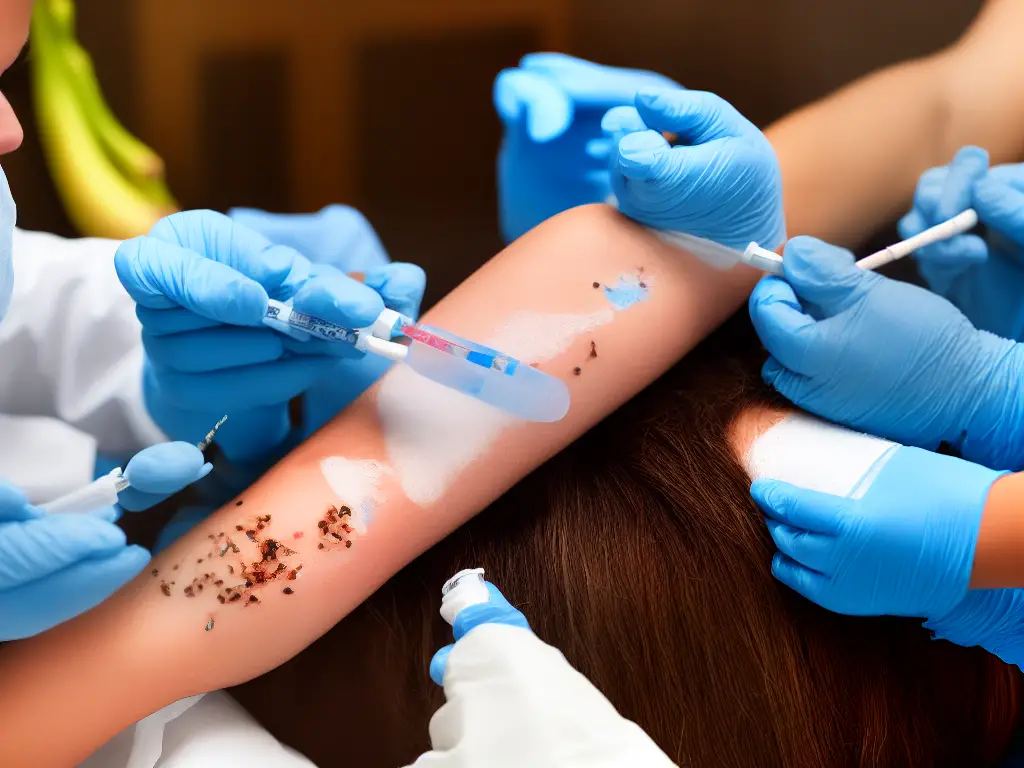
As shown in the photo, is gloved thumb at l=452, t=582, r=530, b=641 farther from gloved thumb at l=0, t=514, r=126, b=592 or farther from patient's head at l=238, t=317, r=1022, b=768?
gloved thumb at l=0, t=514, r=126, b=592

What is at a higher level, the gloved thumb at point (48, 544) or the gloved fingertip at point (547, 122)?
the gloved fingertip at point (547, 122)

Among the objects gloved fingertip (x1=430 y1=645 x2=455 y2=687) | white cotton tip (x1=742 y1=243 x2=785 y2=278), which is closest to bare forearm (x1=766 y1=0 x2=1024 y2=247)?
white cotton tip (x1=742 y1=243 x2=785 y2=278)

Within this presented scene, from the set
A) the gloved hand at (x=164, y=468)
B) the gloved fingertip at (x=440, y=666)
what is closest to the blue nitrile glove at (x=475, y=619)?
the gloved fingertip at (x=440, y=666)

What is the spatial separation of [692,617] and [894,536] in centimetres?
→ 19

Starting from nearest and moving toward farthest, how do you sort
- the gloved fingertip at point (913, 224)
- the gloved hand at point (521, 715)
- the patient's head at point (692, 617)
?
the gloved hand at point (521, 715) → the patient's head at point (692, 617) → the gloved fingertip at point (913, 224)

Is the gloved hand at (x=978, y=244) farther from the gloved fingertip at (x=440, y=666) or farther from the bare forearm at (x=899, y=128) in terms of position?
the gloved fingertip at (x=440, y=666)

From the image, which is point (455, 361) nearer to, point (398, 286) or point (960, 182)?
point (398, 286)

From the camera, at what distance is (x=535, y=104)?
1082mm

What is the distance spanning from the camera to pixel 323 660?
1.08m

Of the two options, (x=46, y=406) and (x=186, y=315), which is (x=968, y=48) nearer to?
(x=186, y=315)

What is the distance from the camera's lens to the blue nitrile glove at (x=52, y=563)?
686 mm

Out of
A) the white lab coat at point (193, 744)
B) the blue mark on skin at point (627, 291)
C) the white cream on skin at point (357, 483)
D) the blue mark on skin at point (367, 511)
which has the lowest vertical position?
the white lab coat at point (193, 744)

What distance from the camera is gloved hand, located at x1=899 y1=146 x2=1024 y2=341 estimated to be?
39.4 inches

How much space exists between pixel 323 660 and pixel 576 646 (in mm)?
375
